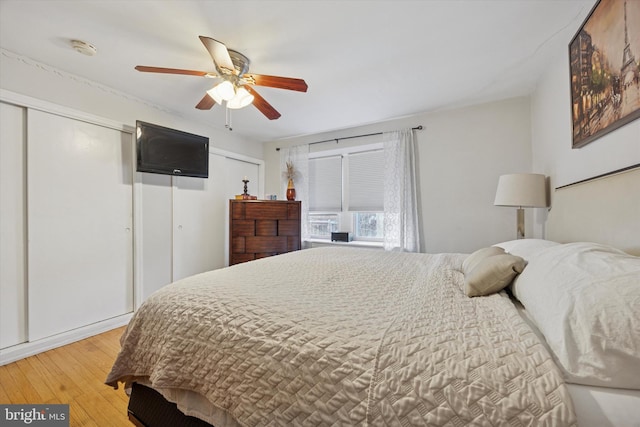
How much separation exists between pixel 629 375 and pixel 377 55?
215cm

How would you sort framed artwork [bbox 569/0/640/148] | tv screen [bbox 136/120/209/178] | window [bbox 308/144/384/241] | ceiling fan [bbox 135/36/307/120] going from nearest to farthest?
framed artwork [bbox 569/0/640/148], ceiling fan [bbox 135/36/307/120], tv screen [bbox 136/120/209/178], window [bbox 308/144/384/241]

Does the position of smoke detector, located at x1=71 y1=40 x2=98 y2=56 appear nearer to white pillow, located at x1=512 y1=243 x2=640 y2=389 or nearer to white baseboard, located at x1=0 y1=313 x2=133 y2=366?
white baseboard, located at x1=0 y1=313 x2=133 y2=366

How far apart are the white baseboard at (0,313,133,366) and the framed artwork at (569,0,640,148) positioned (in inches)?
163

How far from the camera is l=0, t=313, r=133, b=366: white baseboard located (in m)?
1.96

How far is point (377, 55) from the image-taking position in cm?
197

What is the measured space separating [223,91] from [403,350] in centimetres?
200

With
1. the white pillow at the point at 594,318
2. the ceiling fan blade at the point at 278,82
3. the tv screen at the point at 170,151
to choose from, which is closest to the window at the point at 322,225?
the tv screen at the point at 170,151

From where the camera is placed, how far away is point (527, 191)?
2.01 meters

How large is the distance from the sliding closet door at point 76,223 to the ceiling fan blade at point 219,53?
66.0 inches

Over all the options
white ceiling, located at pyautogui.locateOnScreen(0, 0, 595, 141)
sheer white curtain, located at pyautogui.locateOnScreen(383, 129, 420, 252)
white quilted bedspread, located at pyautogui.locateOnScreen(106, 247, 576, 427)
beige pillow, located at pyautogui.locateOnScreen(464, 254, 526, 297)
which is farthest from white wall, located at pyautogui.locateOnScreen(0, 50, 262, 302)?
beige pillow, located at pyautogui.locateOnScreen(464, 254, 526, 297)

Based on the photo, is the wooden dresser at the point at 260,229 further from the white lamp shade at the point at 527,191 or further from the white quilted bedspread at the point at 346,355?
the white lamp shade at the point at 527,191

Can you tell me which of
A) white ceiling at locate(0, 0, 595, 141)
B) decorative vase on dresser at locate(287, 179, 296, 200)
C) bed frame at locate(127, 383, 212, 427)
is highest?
white ceiling at locate(0, 0, 595, 141)

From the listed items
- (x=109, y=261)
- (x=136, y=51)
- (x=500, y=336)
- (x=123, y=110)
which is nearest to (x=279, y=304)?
(x=500, y=336)

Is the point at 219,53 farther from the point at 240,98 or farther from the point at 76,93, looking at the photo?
the point at 76,93
